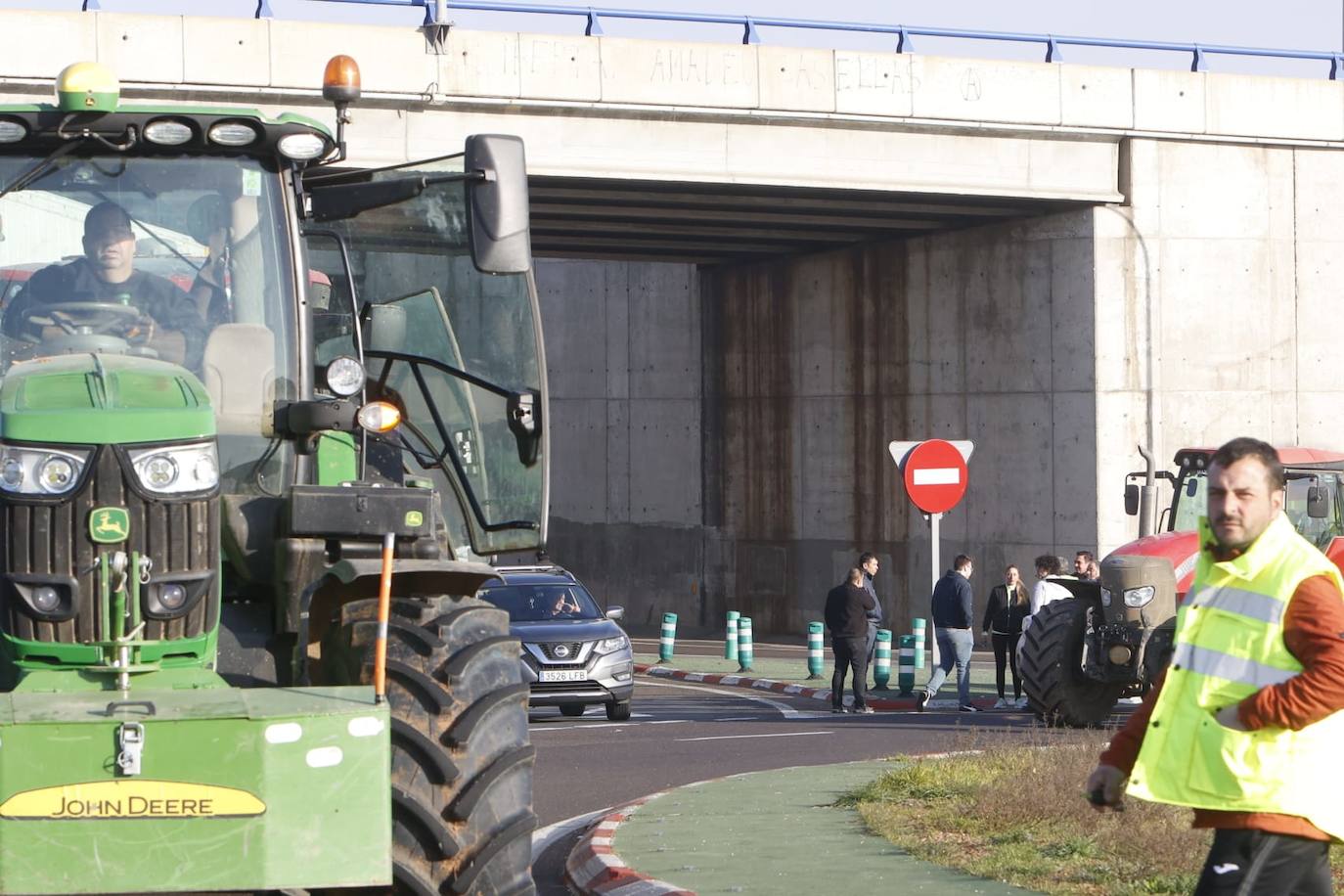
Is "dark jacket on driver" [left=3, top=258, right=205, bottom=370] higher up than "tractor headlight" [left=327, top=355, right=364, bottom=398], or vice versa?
"dark jacket on driver" [left=3, top=258, right=205, bottom=370]

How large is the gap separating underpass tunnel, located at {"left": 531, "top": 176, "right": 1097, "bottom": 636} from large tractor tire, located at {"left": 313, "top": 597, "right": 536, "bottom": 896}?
64.4 feet

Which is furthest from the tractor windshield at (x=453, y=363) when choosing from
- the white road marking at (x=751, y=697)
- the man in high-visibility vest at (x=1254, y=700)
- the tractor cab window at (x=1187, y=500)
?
the tractor cab window at (x=1187, y=500)

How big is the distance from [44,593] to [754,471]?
29667 mm

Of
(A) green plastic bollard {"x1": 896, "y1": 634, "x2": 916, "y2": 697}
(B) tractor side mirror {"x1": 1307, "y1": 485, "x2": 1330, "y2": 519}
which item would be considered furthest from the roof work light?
(A) green plastic bollard {"x1": 896, "y1": 634, "x2": 916, "y2": 697}

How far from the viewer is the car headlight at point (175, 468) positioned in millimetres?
6473

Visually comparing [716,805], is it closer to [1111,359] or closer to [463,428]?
[463,428]

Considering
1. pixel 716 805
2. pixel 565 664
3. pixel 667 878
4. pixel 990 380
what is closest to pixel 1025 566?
pixel 990 380

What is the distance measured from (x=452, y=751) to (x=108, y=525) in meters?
1.25

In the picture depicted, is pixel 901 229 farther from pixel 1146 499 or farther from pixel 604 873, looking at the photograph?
pixel 604 873

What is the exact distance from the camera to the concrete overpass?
2492cm

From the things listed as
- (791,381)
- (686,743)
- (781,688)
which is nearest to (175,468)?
(686,743)

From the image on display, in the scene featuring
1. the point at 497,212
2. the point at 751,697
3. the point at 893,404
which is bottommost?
the point at 751,697

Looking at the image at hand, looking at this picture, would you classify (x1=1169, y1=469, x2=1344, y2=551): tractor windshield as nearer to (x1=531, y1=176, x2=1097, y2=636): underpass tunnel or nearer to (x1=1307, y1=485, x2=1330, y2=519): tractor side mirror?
(x1=1307, y1=485, x2=1330, y2=519): tractor side mirror

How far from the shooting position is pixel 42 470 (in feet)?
21.0
